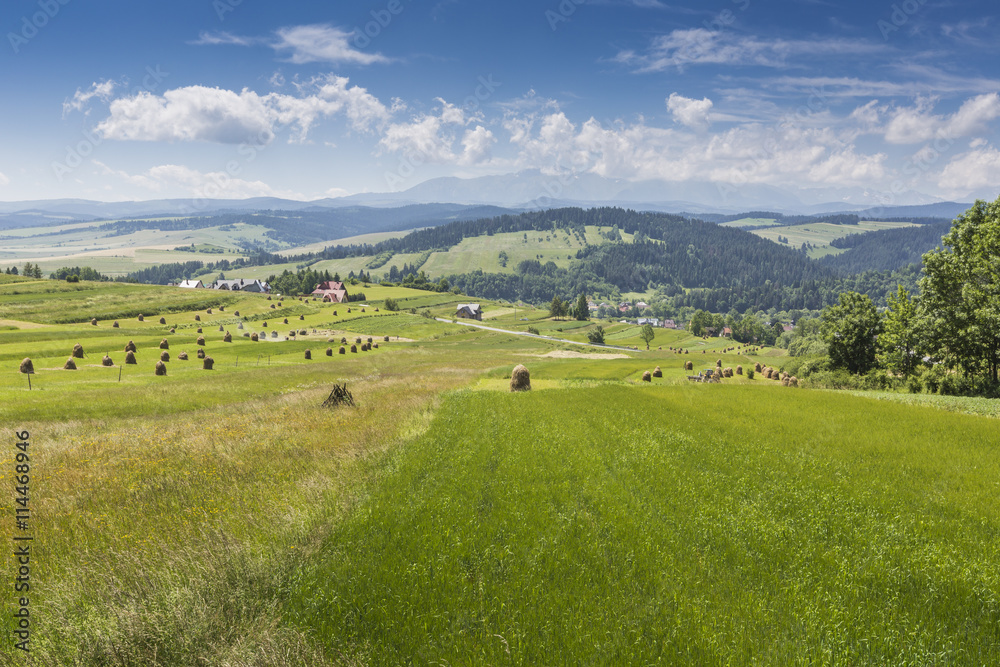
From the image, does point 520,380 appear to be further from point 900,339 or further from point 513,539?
point 900,339

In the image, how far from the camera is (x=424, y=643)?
307 inches

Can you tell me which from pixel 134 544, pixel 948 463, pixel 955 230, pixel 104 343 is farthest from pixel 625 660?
pixel 104 343

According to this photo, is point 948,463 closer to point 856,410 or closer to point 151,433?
point 856,410

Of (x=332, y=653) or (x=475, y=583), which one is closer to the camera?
(x=332, y=653)

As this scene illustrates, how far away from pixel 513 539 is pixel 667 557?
12.0 feet

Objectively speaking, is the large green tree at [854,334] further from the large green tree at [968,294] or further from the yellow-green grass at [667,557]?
the yellow-green grass at [667,557]

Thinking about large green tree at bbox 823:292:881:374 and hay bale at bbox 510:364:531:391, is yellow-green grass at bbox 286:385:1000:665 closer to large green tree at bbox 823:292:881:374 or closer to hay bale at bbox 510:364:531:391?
hay bale at bbox 510:364:531:391

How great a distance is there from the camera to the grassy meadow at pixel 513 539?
25.5ft

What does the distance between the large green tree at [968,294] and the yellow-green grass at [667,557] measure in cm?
2906

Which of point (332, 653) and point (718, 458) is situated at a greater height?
point (332, 653)

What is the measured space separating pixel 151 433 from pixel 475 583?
2012 cm

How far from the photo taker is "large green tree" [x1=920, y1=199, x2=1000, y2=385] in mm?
39938

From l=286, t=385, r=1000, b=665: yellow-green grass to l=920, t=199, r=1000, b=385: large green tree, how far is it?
29.1m

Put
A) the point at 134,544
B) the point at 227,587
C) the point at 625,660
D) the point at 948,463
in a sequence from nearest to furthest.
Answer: the point at 625,660 → the point at 227,587 → the point at 134,544 → the point at 948,463
